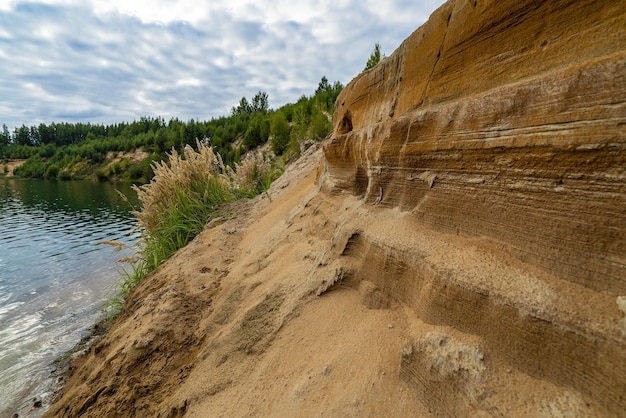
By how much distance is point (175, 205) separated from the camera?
533cm

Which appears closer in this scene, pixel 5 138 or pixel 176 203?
pixel 176 203

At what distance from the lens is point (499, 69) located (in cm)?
143

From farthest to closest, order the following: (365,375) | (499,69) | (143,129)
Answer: (143,129) → (499,69) → (365,375)

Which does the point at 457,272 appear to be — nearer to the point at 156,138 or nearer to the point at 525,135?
the point at 525,135

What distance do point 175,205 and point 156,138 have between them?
184 ft

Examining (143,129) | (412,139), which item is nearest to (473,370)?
(412,139)

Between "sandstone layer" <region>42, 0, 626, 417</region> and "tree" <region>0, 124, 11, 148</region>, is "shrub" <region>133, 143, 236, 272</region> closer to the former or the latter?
"sandstone layer" <region>42, 0, 626, 417</region>

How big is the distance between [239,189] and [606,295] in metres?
6.30

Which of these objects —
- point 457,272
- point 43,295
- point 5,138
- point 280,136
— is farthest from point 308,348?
point 5,138

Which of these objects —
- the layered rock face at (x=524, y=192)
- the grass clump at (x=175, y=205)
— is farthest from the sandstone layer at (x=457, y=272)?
the grass clump at (x=175, y=205)

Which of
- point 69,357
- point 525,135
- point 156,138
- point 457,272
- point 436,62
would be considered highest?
point 156,138

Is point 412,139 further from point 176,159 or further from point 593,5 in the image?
point 176,159

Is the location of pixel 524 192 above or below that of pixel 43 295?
above

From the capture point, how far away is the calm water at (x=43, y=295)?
3498mm
